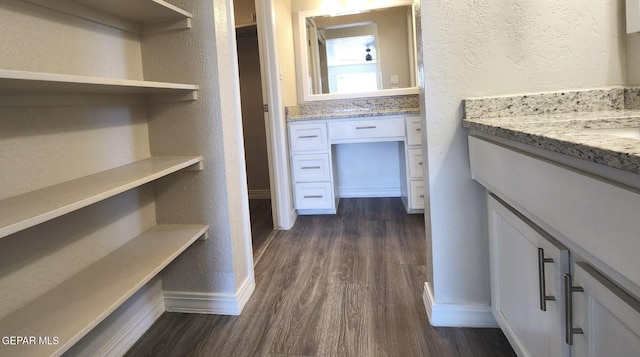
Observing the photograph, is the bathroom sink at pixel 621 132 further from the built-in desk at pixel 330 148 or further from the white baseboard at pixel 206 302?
the built-in desk at pixel 330 148

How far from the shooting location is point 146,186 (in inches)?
65.0

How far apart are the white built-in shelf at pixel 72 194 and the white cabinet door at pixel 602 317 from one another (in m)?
1.14

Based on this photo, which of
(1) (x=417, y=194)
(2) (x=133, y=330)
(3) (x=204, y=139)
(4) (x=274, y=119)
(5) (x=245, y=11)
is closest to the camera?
(2) (x=133, y=330)

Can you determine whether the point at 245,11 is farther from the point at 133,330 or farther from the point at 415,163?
the point at 133,330

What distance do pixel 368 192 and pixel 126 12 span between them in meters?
2.74

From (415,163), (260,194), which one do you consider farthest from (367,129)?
(260,194)

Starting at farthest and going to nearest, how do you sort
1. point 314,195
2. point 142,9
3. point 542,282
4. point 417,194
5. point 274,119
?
point 314,195, point 417,194, point 274,119, point 142,9, point 542,282

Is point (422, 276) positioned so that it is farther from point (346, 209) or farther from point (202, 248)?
point (346, 209)

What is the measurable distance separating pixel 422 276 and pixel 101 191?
1.52m

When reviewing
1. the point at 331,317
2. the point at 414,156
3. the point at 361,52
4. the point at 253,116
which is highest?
the point at 361,52

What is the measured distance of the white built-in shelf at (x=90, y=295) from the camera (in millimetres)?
931

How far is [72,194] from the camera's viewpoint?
1030 millimetres

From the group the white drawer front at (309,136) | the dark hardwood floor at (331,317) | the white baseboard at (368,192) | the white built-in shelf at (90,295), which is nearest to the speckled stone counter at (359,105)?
the white drawer front at (309,136)

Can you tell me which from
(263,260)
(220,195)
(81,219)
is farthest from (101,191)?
(263,260)
